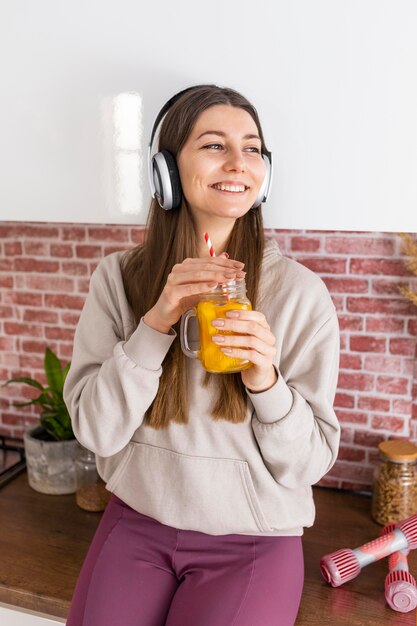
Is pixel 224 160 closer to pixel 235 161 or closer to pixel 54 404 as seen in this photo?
pixel 235 161

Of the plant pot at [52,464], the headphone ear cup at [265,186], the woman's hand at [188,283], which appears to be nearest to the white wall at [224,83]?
the headphone ear cup at [265,186]

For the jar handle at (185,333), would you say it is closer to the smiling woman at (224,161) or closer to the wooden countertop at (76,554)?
the smiling woman at (224,161)

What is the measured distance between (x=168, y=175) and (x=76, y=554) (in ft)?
3.33

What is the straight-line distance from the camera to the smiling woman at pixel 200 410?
4.15ft

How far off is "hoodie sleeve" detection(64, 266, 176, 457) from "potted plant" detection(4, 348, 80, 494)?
534mm

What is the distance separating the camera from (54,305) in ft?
7.30

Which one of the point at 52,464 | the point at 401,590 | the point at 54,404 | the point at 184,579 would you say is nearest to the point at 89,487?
the point at 52,464

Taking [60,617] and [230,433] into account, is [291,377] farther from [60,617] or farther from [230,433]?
[60,617]

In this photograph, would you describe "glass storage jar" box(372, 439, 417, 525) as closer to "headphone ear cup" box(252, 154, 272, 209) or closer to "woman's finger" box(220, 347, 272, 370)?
"woman's finger" box(220, 347, 272, 370)

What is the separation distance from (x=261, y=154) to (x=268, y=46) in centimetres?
19

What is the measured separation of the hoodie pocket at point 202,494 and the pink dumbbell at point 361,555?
0.25m

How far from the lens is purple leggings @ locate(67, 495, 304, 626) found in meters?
1.25

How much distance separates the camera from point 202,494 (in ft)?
4.48

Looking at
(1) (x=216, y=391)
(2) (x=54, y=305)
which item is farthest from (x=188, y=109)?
(2) (x=54, y=305)
